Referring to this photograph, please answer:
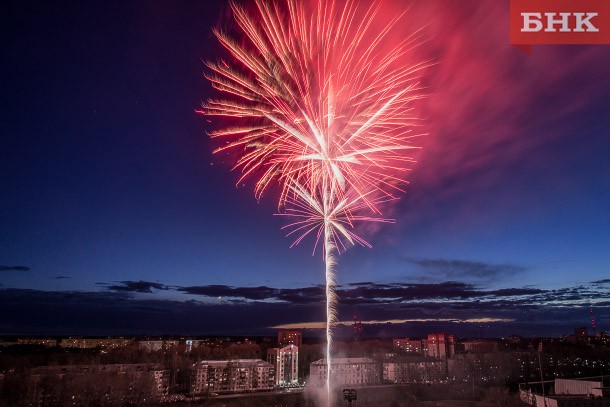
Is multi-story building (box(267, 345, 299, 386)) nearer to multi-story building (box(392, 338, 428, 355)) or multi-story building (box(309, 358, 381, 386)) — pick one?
multi-story building (box(309, 358, 381, 386))

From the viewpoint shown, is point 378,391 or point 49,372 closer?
point 49,372

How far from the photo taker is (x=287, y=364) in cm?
3316

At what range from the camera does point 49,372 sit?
21391 millimetres

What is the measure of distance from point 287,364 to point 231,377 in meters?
6.37

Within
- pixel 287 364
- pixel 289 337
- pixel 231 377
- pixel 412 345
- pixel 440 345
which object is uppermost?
pixel 289 337

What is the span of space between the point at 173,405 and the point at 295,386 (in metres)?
11.6

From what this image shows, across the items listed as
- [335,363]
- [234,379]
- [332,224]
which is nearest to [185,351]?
[234,379]

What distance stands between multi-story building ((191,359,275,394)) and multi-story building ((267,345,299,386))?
8.03 ft

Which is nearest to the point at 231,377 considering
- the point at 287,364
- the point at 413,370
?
the point at 287,364

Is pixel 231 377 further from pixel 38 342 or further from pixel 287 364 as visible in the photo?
pixel 38 342

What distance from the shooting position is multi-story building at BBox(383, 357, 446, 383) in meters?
33.2

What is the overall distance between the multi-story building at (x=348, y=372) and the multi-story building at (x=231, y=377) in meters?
3.37

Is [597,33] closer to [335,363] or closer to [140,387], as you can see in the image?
[140,387]

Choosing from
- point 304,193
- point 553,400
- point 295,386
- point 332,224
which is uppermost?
point 304,193
